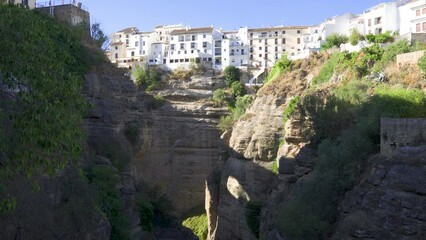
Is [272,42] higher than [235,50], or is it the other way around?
[272,42]

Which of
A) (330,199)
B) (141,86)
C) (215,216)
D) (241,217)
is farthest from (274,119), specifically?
(141,86)

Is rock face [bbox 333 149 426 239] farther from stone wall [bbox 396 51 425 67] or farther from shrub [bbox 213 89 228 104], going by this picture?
shrub [bbox 213 89 228 104]

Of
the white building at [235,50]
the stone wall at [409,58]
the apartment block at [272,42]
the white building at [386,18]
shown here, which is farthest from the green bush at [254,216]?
the apartment block at [272,42]

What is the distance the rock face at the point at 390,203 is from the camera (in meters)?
14.1

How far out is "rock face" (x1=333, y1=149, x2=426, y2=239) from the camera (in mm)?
14109

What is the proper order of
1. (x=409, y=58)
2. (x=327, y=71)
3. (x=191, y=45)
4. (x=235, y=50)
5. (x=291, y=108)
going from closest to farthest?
(x=409, y=58), (x=291, y=108), (x=327, y=71), (x=191, y=45), (x=235, y=50)

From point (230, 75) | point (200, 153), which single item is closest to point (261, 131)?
point (200, 153)

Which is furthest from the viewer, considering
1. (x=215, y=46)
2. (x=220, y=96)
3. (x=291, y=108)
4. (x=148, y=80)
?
(x=215, y=46)

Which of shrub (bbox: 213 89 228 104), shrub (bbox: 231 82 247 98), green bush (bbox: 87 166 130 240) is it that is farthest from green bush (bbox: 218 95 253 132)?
green bush (bbox: 87 166 130 240)

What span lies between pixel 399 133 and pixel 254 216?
43.9 ft

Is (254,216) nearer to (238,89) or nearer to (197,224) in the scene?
(197,224)

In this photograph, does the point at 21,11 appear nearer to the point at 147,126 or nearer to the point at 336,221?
the point at 336,221

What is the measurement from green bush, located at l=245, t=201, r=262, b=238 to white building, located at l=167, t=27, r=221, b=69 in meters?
36.0

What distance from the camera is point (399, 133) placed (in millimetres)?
16516
